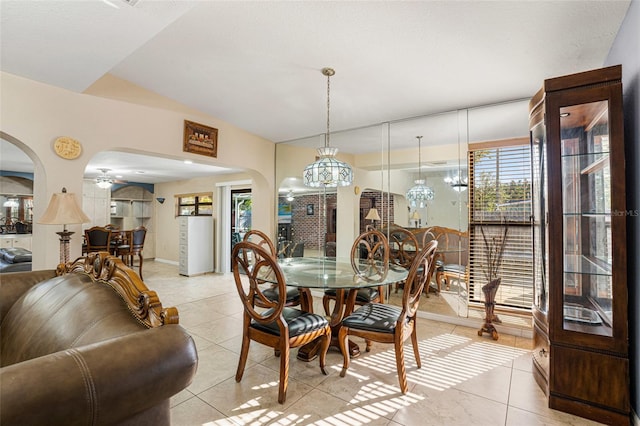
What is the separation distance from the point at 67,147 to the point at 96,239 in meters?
3.04

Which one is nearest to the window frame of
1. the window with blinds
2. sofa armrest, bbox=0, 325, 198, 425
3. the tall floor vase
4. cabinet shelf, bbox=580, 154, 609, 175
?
the window with blinds

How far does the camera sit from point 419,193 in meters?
3.58

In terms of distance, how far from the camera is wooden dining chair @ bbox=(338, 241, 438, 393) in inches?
78.5

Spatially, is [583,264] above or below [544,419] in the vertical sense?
above

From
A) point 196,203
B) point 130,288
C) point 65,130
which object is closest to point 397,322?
point 130,288

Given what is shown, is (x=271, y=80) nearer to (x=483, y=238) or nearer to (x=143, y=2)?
(x=143, y=2)

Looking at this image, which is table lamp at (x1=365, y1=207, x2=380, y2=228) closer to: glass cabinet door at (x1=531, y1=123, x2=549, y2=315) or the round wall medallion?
glass cabinet door at (x1=531, y1=123, x2=549, y2=315)

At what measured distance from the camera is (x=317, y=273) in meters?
2.60

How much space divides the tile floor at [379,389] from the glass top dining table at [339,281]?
12cm

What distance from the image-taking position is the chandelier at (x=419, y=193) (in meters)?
3.52

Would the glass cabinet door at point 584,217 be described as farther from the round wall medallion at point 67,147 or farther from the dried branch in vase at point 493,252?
the round wall medallion at point 67,147

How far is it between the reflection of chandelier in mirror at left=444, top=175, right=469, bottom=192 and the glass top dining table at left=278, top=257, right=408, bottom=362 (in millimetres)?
1284

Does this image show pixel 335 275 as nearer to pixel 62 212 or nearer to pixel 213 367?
pixel 213 367

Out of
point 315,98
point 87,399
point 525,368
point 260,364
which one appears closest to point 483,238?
point 525,368
